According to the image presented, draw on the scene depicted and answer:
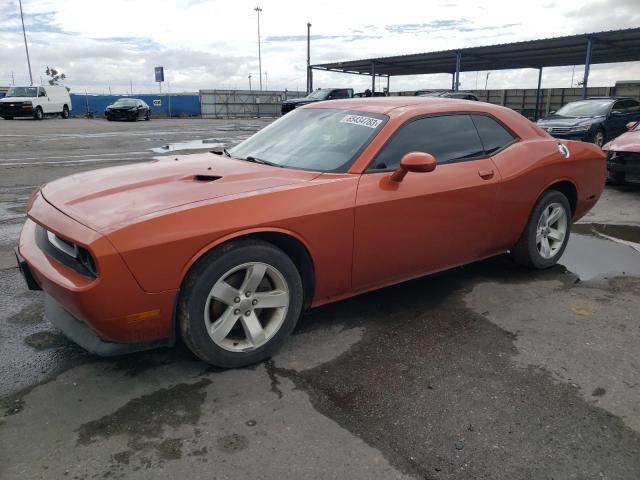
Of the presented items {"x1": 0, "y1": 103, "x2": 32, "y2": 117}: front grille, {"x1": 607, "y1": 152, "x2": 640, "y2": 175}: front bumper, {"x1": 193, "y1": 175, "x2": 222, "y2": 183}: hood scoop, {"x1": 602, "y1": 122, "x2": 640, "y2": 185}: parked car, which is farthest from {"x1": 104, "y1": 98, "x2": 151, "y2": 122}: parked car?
{"x1": 193, "y1": 175, "x2": 222, "y2": 183}: hood scoop

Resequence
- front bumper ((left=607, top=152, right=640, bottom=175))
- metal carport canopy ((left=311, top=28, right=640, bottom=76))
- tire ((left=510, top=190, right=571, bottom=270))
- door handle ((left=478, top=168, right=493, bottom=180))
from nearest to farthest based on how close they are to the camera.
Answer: door handle ((left=478, top=168, right=493, bottom=180))
tire ((left=510, top=190, right=571, bottom=270))
front bumper ((left=607, top=152, right=640, bottom=175))
metal carport canopy ((left=311, top=28, right=640, bottom=76))

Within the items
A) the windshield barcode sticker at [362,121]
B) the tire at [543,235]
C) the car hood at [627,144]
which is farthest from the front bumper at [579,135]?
the windshield barcode sticker at [362,121]

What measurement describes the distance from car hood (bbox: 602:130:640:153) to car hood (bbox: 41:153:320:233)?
7136 mm

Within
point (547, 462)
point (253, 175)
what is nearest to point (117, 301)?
point (253, 175)

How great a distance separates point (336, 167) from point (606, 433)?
79.1 inches

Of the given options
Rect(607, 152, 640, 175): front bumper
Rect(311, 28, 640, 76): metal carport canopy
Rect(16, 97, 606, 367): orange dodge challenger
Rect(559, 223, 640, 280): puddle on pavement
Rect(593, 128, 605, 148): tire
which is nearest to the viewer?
Rect(16, 97, 606, 367): orange dodge challenger

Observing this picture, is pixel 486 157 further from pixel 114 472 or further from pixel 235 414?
pixel 114 472

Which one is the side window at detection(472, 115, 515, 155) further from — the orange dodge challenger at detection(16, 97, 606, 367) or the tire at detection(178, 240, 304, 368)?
the tire at detection(178, 240, 304, 368)

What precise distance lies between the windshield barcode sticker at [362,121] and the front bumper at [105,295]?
1779 mm

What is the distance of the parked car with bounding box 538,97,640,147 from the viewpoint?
11.8 meters

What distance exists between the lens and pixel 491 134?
4.13m

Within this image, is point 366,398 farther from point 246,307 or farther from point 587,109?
point 587,109

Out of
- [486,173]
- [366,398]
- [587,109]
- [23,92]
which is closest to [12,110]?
[23,92]

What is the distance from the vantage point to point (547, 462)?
7.23ft
